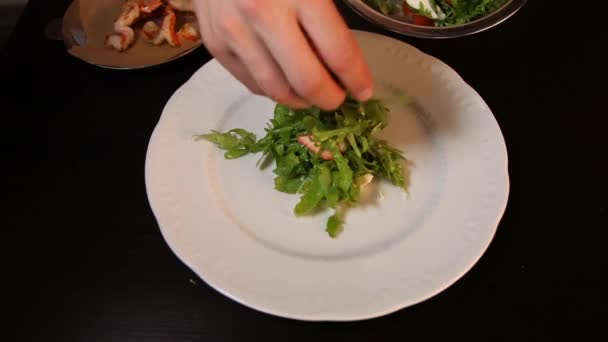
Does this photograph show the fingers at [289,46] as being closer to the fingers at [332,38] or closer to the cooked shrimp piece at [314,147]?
the fingers at [332,38]

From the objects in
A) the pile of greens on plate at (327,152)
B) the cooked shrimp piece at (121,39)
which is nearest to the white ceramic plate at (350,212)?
the pile of greens on plate at (327,152)

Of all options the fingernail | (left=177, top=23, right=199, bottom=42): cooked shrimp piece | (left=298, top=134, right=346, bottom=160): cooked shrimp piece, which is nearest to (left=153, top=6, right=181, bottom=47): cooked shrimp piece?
(left=177, top=23, right=199, bottom=42): cooked shrimp piece

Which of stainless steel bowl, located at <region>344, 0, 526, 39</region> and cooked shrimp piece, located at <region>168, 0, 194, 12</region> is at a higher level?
stainless steel bowl, located at <region>344, 0, 526, 39</region>

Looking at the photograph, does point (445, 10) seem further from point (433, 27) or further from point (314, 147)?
point (314, 147)

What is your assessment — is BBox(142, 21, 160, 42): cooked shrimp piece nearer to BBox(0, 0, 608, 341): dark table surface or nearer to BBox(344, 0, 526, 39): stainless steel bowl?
BBox(0, 0, 608, 341): dark table surface

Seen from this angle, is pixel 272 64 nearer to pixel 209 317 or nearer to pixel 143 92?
pixel 209 317

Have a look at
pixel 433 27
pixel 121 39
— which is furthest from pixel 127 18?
pixel 433 27
